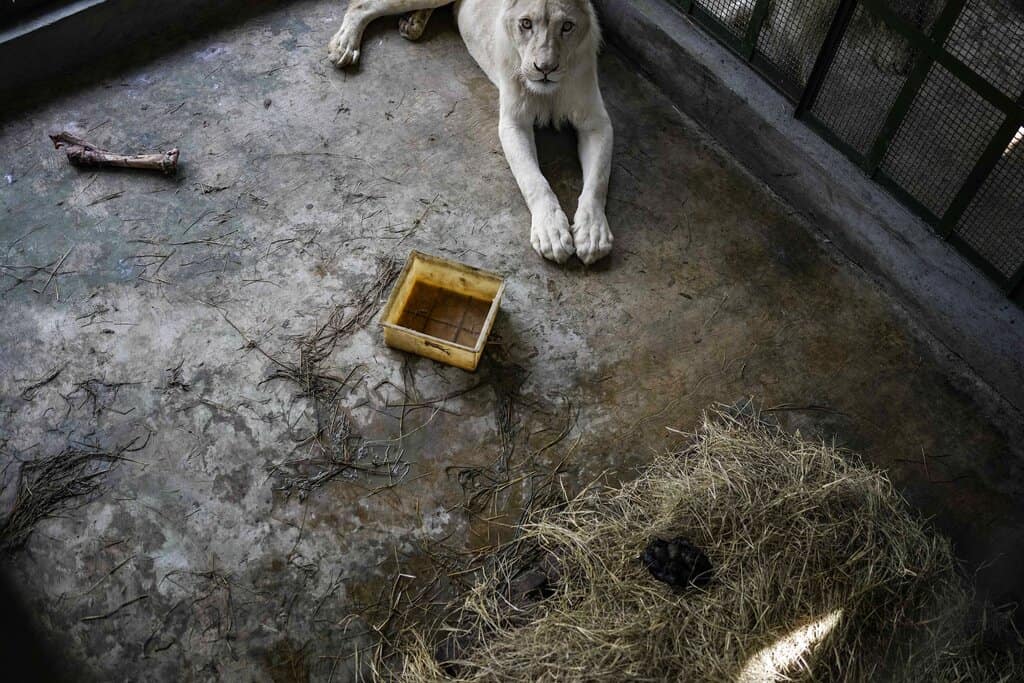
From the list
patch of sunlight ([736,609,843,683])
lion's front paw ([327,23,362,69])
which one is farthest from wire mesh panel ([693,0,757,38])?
patch of sunlight ([736,609,843,683])

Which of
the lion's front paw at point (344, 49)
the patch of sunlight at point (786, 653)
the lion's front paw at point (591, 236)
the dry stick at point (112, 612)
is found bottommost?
the dry stick at point (112, 612)

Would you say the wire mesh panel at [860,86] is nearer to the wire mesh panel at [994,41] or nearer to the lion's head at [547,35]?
the wire mesh panel at [994,41]

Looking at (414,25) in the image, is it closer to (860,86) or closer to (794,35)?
(794,35)

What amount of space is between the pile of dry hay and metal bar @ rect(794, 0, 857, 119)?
2027 millimetres

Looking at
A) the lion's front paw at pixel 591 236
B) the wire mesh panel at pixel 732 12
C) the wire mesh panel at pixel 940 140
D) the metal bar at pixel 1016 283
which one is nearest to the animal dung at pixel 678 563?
the lion's front paw at pixel 591 236

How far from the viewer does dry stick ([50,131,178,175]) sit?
435cm

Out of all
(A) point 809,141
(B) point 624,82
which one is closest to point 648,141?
(B) point 624,82

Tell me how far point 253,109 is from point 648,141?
2.33 meters

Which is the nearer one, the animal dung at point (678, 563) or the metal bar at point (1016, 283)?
the animal dung at point (678, 563)

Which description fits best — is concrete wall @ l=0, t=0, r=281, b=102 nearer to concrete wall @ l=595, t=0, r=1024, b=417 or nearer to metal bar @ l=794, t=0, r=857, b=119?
concrete wall @ l=595, t=0, r=1024, b=417

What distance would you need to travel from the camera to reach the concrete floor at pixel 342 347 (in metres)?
3.19

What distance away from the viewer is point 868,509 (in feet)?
9.91

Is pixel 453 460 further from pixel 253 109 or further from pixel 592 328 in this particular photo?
pixel 253 109

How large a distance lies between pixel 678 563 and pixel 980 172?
2283 mm
